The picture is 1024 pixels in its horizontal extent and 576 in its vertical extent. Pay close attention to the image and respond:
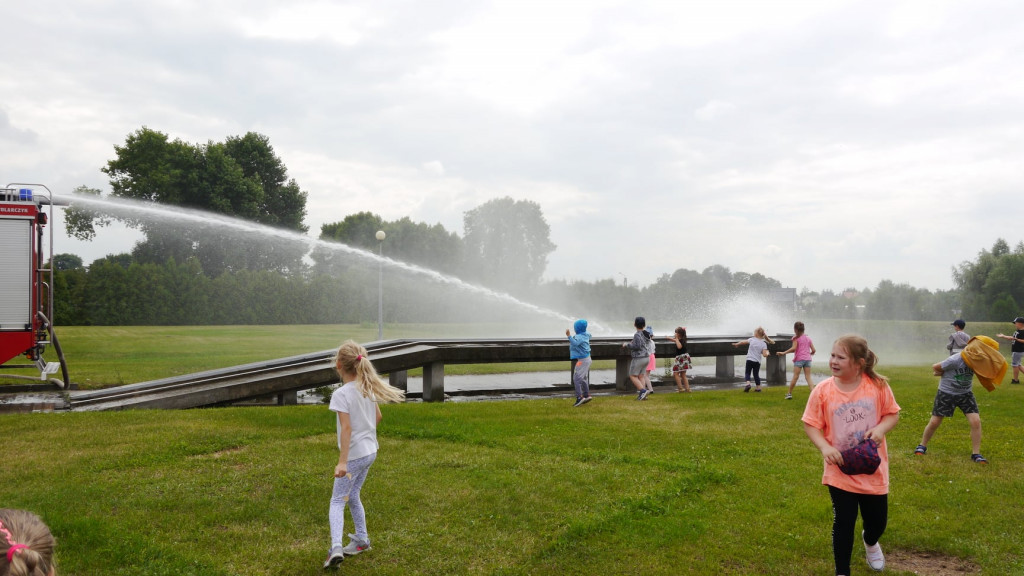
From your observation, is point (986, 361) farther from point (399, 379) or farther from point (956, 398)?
point (399, 379)

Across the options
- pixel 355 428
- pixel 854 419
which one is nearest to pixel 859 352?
pixel 854 419

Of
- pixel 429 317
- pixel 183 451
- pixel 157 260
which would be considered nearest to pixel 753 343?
pixel 183 451

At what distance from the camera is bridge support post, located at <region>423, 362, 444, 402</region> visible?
13.2m

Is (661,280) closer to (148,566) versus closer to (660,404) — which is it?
(660,404)

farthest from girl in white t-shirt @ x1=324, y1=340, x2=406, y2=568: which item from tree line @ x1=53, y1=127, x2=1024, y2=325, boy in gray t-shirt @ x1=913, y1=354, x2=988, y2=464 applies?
tree line @ x1=53, y1=127, x2=1024, y2=325

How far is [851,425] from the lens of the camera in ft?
14.6

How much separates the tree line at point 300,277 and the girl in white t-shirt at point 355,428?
112 ft

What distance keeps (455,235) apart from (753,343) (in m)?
49.4

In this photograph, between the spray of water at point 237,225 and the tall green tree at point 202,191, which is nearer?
the spray of water at point 237,225

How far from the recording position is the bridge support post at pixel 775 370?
17.0m

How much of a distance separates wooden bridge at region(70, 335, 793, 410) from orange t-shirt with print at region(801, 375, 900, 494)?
9118mm

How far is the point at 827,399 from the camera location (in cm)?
456

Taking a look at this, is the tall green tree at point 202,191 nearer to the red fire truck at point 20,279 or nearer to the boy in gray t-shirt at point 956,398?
the red fire truck at point 20,279

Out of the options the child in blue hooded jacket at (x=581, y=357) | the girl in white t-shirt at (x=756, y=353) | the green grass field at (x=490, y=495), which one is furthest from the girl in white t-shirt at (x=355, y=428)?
the girl in white t-shirt at (x=756, y=353)
